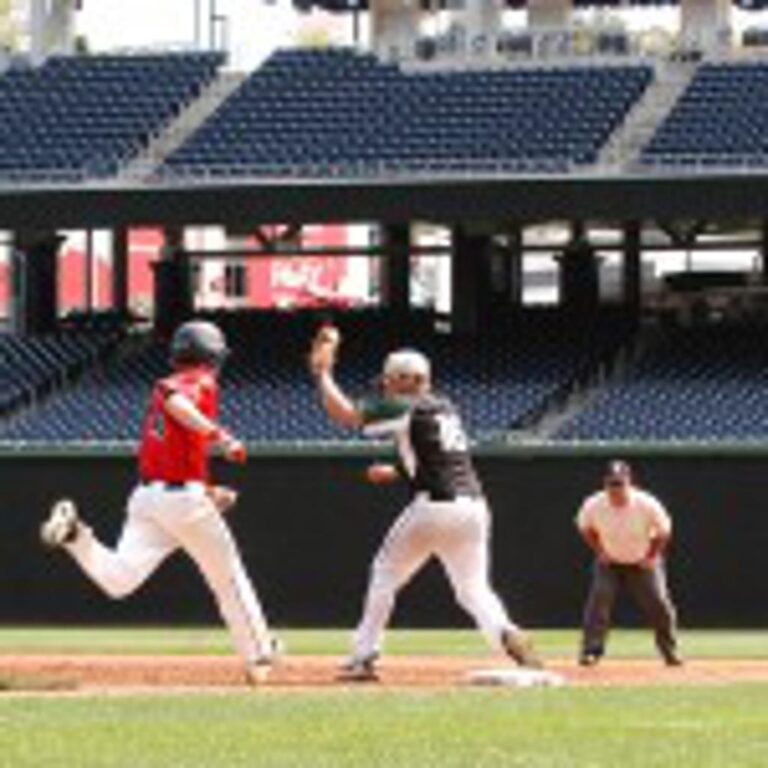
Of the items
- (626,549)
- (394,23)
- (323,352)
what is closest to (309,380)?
(394,23)

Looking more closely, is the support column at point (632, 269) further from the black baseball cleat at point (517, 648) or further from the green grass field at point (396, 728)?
the green grass field at point (396, 728)

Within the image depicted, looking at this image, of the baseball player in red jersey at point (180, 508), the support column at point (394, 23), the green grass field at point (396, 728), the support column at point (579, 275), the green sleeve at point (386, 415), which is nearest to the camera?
the green grass field at point (396, 728)

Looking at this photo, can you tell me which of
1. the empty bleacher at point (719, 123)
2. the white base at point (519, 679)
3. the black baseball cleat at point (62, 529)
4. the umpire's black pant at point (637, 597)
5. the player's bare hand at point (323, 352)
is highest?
the empty bleacher at point (719, 123)

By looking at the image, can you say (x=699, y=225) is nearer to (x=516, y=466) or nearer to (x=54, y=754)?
(x=516, y=466)

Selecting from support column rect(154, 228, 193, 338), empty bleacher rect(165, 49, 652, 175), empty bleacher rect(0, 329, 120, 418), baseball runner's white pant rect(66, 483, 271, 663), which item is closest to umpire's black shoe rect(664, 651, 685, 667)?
baseball runner's white pant rect(66, 483, 271, 663)

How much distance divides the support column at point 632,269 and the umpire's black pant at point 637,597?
18836mm

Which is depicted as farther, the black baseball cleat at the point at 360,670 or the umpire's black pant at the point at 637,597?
the umpire's black pant at the point at 637,597

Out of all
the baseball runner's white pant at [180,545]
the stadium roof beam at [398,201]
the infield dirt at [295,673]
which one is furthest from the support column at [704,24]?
the baseball runner's white pant at [180,545]

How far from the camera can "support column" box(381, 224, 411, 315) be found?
4344 cm

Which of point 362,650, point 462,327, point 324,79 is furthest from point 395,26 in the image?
point 362,650

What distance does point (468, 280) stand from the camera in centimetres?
4159

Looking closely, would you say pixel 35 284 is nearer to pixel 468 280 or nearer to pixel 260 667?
pixel 468 280

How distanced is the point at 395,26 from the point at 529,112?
13.8 ft

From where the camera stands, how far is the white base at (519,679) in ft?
58.2
